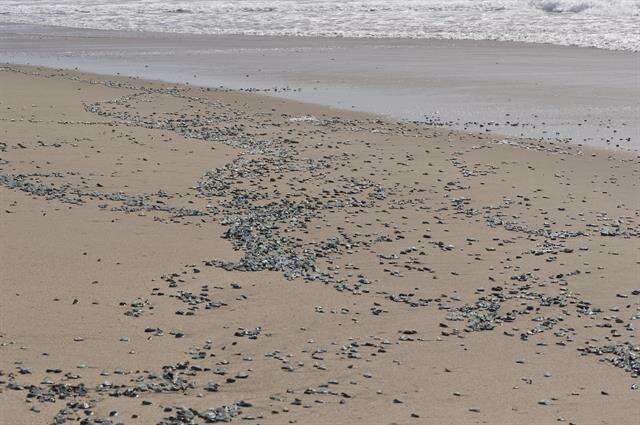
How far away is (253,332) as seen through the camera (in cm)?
856

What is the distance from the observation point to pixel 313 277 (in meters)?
10.0

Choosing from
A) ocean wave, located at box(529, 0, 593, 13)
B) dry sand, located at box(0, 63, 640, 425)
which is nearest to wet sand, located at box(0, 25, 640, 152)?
dry sand, located at box(0, 63, 640, 425)

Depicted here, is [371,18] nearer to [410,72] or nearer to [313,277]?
[410,72]

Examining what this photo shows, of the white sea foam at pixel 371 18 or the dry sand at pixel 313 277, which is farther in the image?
the white sea foam at pixel 371 18

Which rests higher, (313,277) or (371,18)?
(371,18)

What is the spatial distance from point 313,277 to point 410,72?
16464 millimetres

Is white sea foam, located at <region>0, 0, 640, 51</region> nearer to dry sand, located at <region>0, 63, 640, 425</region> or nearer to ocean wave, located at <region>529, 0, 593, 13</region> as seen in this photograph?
ocean wave, located at <region>529, 0, 593, 13</region>

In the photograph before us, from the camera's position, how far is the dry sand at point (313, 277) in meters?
7.32

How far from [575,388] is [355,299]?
2506 millimetres

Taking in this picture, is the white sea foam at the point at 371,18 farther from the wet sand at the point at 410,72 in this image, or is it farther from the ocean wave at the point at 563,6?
the wet sand at the point at 410,72

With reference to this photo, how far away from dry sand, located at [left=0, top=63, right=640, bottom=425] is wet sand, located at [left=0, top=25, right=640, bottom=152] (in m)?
2.77

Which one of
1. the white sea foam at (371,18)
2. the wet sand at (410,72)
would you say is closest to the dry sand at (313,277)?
the wet sand at (410,72)

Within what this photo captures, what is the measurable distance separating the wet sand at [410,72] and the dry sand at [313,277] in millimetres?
2770

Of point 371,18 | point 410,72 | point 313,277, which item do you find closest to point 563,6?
point 371,18
